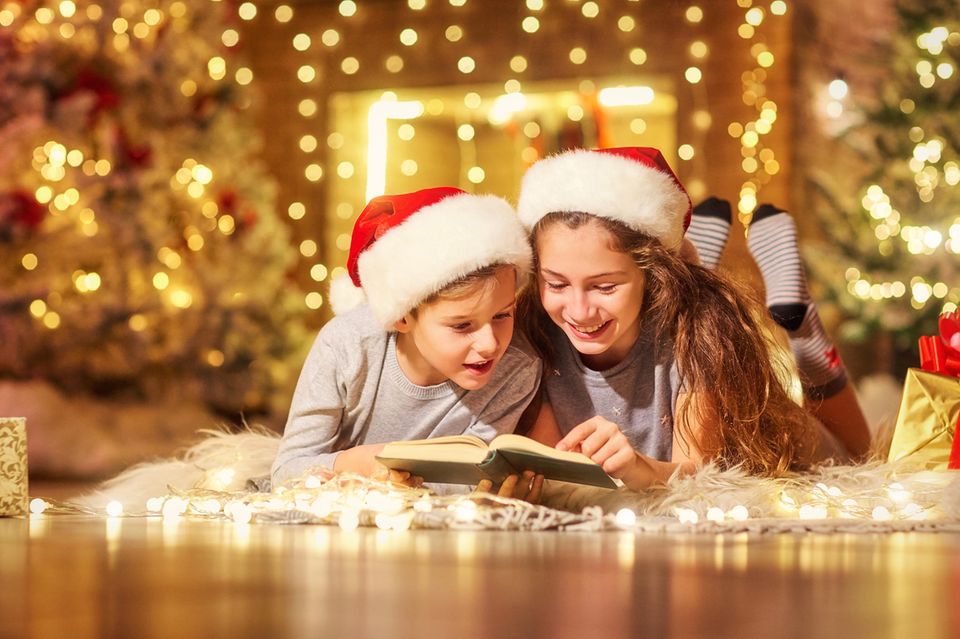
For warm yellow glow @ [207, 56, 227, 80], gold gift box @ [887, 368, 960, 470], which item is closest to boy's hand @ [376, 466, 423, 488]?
gold gift box @ [887, 368, 960, 470]

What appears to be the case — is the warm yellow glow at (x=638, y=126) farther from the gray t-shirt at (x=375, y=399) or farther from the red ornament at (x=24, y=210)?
the gray t-shirt at (x=375, y=399)

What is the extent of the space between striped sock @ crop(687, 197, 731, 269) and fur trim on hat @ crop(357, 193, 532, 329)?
0.74 m

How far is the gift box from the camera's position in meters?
1.71

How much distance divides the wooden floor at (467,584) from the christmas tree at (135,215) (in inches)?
101

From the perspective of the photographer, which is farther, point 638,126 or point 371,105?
point 371,105

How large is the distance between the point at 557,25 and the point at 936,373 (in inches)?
134

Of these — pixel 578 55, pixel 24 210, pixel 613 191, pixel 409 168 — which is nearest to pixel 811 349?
pixel 613 191

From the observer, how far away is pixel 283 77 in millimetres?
5734

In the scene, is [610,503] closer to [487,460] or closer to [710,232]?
[487,460]

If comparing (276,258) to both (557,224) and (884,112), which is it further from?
(557,224)

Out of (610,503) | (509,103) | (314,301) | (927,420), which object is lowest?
(610,503)

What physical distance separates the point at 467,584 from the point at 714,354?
3.28 ft

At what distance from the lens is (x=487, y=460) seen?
1.58m

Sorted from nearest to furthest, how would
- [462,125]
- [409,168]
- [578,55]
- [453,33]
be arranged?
1. [578,55]
2. [453,33]
3. [409,168]
4. [462,125]
